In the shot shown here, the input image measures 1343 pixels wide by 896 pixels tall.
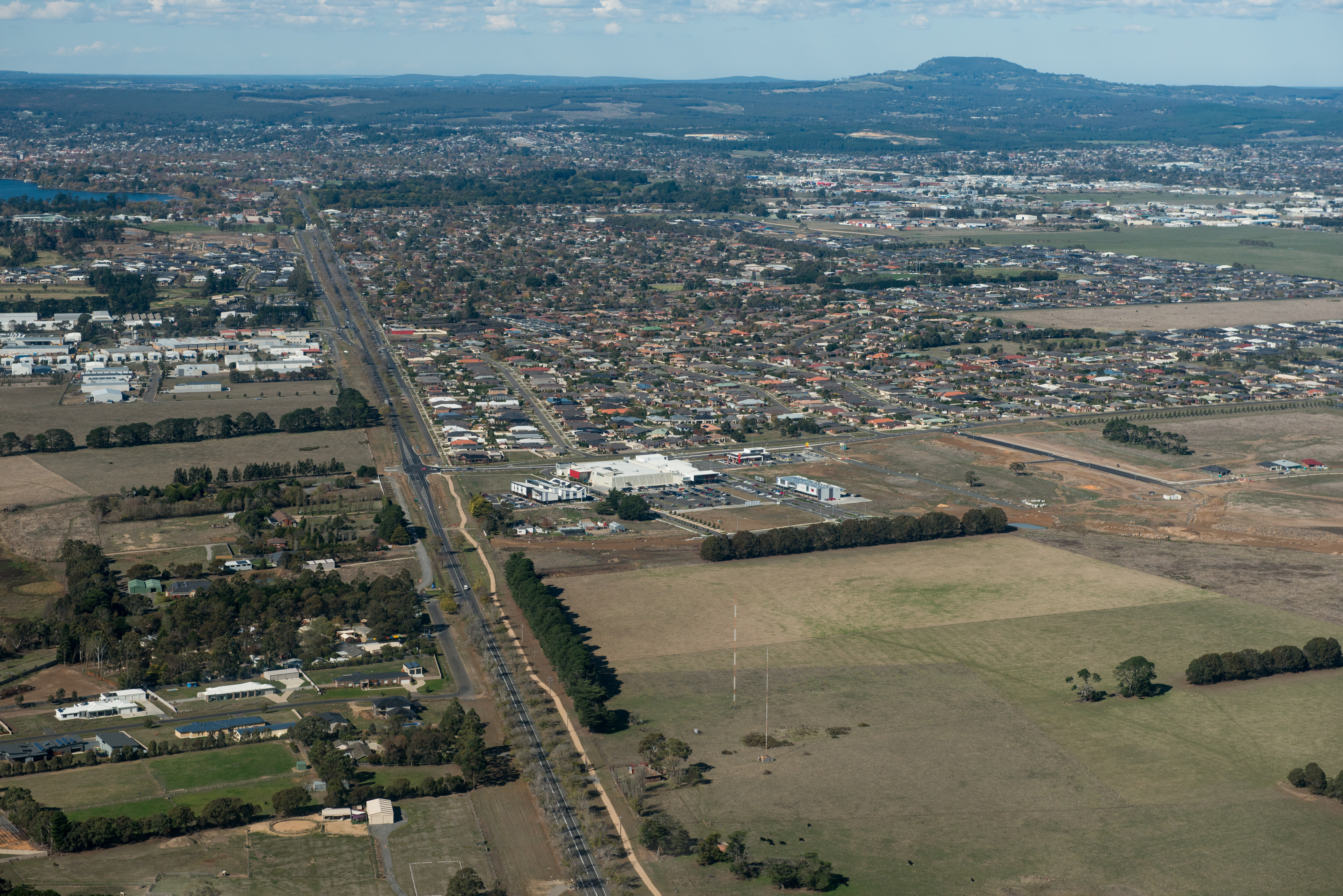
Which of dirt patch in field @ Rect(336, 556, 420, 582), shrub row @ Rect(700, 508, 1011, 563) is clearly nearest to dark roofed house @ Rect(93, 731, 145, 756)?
dirt patch in field @ Rect(336, 556, 420, 582)

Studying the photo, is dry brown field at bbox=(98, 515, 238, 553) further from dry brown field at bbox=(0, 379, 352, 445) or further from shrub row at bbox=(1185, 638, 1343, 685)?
shrub row at bbox=(1185, 638, 1343, 685)

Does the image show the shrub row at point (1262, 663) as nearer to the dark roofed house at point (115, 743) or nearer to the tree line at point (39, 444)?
the dark roofed house at point (115, 743)

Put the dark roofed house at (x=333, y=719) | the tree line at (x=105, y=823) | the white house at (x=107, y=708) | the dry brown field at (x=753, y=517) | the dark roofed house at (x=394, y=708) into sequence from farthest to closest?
the dry brown field at (x=753, y=517), the white house at (x=107, y=708), the dark roofed house at (x=394, y=708), the dark roofed house at (x=333, y=719), the tree line at (x=105, y=823)

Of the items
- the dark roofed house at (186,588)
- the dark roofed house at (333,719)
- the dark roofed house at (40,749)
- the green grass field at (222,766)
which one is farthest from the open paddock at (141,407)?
the green grass field at (222,766)

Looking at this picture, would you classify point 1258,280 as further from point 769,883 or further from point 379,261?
point 769,883

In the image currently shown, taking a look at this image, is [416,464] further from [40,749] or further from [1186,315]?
[1186,315]

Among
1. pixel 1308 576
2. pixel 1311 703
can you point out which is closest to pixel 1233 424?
pixel 1308 576

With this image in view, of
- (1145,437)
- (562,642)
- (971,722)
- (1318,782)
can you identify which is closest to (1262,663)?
(1318,782)
